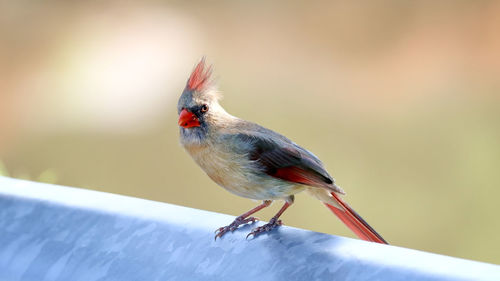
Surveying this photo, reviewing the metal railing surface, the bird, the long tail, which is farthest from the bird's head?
the metal railing surface

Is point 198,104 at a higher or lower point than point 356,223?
higher

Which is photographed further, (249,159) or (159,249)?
(249,159)

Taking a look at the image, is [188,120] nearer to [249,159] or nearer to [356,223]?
[249,159]

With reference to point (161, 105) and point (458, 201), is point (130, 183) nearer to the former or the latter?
point (161, 105)

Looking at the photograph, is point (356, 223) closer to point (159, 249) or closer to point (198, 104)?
point (198, 104)

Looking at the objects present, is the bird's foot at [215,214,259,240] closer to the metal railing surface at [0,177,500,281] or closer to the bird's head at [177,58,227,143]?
the metal railing surface at [0,177,500,281]

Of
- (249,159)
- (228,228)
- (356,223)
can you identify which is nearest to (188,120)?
(249,159)

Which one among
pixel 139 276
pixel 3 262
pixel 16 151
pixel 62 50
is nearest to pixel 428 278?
pixel 139 276
